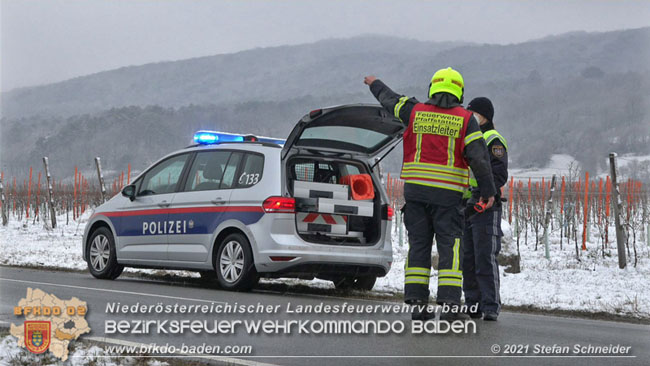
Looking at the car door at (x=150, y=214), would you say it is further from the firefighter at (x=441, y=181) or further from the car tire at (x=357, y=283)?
the firefighter at (x=441, y=181)

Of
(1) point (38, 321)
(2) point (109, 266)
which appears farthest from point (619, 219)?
(1) point (38, 321)

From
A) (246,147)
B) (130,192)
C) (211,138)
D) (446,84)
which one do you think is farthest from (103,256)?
(446,84)

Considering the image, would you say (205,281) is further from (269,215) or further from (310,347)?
(310,347)

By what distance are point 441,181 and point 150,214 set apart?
529 cm

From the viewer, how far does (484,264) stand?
24.1 feet

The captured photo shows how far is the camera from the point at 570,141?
147250mm

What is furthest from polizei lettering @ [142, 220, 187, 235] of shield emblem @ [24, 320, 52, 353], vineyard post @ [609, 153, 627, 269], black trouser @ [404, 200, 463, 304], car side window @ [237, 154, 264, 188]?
vineyard post @ [609, 153, 627, 269]

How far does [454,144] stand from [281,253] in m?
3.06

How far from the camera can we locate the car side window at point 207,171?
10000 mm

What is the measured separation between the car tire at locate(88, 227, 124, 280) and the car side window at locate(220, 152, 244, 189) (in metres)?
2.33

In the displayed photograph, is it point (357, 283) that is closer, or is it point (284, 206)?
point (284, 206)

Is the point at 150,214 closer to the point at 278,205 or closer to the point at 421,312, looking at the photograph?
the point at 278,205

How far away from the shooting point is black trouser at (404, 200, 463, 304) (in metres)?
6.48

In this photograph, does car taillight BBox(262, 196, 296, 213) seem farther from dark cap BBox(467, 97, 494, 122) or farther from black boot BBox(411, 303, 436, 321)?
black boot BBox(411, 303, 436, 321)
